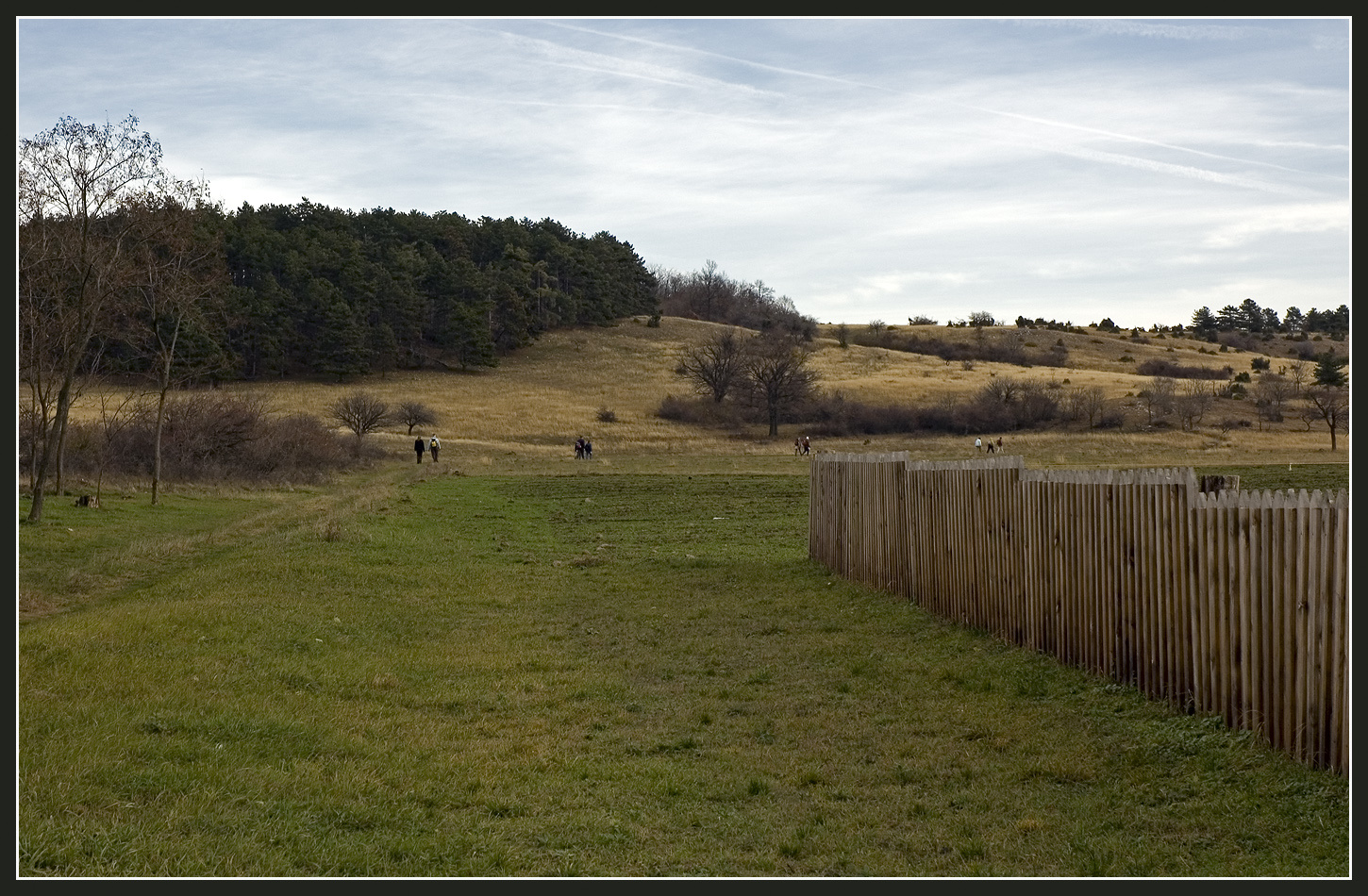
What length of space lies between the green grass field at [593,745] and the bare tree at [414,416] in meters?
58.2

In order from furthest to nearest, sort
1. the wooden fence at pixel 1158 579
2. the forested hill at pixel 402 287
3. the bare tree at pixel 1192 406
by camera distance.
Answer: the forested hill at pixel 402 287 → the bare tree at pixel 1192 406 → the wooden fence at pixel 1158 579

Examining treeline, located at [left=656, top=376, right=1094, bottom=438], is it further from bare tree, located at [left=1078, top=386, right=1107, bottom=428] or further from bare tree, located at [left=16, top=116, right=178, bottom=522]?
bare tree, located at [left=16, top=116, right=178, bottom=522]

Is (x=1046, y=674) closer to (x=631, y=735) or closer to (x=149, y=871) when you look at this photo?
(x=631, y=735)

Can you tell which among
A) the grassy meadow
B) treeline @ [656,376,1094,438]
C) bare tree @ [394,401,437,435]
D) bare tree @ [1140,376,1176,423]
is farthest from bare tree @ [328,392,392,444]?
the grassy meadow

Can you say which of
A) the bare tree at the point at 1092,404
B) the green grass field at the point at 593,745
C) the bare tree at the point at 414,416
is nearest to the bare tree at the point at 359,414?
the bare tree at the point at 414,416

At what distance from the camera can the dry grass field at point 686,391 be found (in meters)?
56.1

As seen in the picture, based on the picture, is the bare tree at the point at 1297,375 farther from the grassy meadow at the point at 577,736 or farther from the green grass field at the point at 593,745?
the green grass field at the point at 593,745

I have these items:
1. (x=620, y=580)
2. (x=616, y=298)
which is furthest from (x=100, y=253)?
(x=616, y=298)

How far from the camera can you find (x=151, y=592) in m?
14.1

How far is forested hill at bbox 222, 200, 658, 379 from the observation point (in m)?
89.2

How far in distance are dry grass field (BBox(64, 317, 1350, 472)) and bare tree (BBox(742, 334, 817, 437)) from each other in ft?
6.72

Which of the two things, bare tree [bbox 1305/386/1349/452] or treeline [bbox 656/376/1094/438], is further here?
treeline [bbox 656/376/1094/438]

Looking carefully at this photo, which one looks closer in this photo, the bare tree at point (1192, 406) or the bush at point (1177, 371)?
the bare tree at point (1192, 406)

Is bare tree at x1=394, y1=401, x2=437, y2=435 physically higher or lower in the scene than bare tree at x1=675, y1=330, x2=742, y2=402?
lower
